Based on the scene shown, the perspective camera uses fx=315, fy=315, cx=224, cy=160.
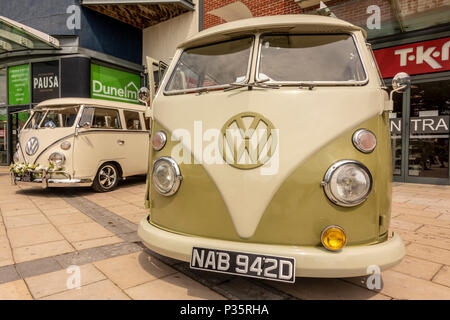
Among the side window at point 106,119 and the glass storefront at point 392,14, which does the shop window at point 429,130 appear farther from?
the side window at point 106,119

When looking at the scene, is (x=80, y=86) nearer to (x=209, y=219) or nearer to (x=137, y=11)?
(x=137, y=11)

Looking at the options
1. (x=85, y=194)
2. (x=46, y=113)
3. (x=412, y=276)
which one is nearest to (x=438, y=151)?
(x=412, y=276)

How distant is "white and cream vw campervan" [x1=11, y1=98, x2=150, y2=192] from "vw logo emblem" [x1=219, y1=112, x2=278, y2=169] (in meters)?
4.96

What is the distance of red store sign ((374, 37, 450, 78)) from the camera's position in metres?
7.54

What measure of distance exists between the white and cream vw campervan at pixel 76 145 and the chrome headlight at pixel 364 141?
5577mm

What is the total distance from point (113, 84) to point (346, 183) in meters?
12.0

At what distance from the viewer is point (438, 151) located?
7.77 metres

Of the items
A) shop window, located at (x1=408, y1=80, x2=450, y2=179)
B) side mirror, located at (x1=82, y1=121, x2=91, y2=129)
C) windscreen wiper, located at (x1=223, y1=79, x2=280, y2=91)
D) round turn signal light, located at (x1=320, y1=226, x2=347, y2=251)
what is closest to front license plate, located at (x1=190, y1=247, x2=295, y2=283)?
round turn signal light, located at (x1=320, y1=226, x2=347, y2=251)

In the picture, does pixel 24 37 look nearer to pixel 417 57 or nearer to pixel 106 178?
pixel 106 178

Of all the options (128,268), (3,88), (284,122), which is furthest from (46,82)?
(284,122)

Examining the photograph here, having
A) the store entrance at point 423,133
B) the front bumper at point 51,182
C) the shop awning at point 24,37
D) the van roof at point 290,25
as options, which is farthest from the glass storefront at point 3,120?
the store entrance at point 423,133

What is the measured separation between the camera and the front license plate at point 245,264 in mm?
1922

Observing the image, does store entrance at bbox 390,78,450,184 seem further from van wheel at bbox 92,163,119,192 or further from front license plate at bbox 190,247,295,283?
front license plate at bbox 190,247,295,283
